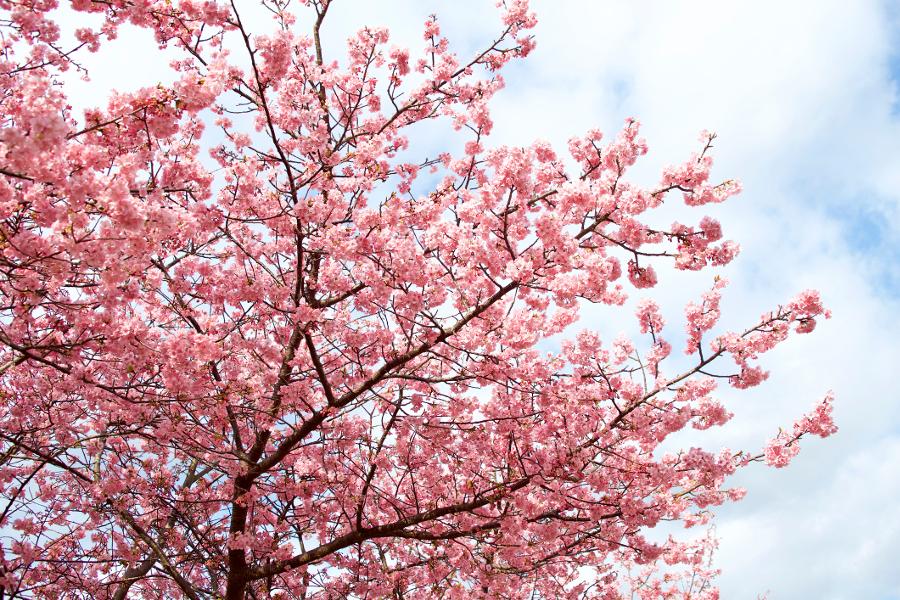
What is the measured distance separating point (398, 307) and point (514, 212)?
1549 mm

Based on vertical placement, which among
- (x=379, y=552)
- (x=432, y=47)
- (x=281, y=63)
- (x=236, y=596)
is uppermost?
(x=432, y=47)

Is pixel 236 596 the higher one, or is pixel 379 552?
pixel 379 552

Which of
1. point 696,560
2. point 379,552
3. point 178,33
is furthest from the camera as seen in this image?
point 696,560

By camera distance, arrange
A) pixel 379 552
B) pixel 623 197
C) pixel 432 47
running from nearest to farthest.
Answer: pixel 623 197, pixel 432 47, pixel 379 552

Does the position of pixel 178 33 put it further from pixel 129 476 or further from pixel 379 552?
pixel 379 552

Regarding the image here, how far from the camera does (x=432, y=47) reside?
9.02 meters

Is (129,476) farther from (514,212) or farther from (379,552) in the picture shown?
(514,212)

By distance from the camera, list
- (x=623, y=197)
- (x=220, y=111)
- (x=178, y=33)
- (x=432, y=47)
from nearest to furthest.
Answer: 1. (x=623, y=197)
2. (x=178, y=33)
3. (x=220, y=111)
4. (x=432, y=47)

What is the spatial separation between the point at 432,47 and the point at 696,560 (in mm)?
10303

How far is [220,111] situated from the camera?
8.40m

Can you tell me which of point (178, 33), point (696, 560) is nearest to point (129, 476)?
point (178, 33)

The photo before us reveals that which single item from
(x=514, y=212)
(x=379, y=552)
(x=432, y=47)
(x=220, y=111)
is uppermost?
(x=432, y=47)

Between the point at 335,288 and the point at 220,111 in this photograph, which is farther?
the point at 220,111

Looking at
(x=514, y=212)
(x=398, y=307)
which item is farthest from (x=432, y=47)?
(x=398, y=307)
